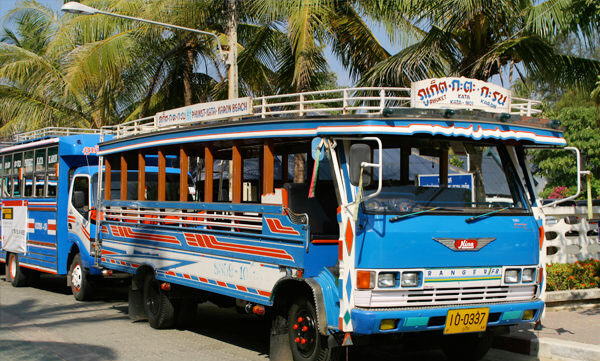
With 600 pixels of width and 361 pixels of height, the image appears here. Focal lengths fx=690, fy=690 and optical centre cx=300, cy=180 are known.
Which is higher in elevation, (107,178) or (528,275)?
(107,178)

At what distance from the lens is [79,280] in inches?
493

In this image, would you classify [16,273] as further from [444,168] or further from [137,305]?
[444,168]

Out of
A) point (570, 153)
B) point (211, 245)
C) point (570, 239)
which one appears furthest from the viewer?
point (570, 153)

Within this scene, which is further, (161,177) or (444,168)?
(161,177)

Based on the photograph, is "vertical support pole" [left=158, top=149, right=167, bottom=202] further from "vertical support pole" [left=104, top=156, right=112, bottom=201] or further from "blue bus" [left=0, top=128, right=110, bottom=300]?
"blue bus" [left=0, top=128, right=110, bottom=300]

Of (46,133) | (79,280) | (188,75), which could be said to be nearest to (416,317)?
(79,280)

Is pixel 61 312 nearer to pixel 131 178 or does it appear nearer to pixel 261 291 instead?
pixel 131 178

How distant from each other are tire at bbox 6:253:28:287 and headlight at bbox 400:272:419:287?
11101 millimetres

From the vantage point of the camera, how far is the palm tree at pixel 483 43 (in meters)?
11.7

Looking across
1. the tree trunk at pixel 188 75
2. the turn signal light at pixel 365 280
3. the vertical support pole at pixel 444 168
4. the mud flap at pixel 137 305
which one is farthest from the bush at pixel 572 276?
the tree trunk at pixel 188 75

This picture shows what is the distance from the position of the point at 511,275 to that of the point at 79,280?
27.9 feet

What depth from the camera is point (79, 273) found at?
41.2 feet

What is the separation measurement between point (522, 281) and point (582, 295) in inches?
153

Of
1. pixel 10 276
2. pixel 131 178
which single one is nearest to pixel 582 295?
pixel 131 178
